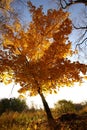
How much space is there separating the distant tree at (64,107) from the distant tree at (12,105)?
4.84 m

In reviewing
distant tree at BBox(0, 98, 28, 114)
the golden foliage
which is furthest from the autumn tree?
distant tree at BBox(0, 98, 28, 114)

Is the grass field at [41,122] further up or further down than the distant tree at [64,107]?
further down

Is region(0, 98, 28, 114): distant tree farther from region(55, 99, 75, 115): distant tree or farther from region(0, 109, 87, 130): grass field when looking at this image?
region(55, 99, 75, 115): distant tree

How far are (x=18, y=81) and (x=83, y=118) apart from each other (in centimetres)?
408

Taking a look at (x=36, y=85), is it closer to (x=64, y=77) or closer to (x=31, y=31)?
(x=64, y=77)

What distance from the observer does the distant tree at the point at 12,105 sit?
2265 centimetres

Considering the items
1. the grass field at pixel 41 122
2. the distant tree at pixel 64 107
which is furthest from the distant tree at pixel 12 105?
the distant tree at pixel 64 107

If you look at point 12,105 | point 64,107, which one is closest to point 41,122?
point 64,107

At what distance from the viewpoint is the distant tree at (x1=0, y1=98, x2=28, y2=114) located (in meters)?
22.6

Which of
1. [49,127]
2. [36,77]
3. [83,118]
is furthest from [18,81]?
[83,118]

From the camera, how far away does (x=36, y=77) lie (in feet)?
51.3

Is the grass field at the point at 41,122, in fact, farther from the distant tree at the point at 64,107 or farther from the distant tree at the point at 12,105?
the distant tree at the point at 12,105

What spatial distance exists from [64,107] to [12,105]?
6.40 m

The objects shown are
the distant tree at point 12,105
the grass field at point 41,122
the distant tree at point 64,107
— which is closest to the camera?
the grass field at point 41,122
